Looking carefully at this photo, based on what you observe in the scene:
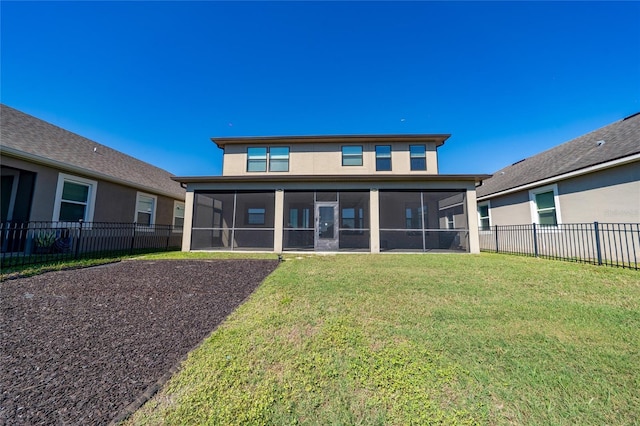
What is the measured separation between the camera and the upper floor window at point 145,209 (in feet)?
39.0

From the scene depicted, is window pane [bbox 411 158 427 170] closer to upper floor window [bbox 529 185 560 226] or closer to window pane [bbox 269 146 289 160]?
upper floor window [bbox 529 185 560 226]

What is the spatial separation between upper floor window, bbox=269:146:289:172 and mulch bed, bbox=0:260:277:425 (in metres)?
8.20

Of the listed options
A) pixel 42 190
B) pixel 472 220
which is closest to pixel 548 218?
pixel 472 220

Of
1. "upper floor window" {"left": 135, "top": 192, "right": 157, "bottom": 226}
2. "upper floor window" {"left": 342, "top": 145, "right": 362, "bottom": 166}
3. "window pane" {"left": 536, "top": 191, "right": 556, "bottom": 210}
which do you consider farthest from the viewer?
"upper floor window" {"left": 342, "top": 145, "right": 362, "bottom": 166}

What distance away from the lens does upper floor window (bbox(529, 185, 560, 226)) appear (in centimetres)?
959

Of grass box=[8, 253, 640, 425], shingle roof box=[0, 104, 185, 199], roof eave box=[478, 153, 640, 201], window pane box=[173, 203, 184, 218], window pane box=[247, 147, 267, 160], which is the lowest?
grass box=[8, 253, 640, 425]

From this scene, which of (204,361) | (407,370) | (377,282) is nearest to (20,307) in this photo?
(204,361)

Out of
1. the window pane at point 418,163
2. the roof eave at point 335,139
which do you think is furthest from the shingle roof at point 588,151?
the roof eave at point 335,139

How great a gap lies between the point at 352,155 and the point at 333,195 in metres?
2.32

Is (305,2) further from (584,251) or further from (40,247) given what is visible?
(584,251)

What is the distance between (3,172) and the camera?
785 centimetres

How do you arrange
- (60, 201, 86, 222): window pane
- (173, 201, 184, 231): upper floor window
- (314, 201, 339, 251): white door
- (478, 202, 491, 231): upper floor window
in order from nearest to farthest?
(60, 201, 86, 222): window pane → (314, 201, 339, 251): white door → (478, 202, 491, 231): upper floor window → (173, 201, 184, 231): upper floor window

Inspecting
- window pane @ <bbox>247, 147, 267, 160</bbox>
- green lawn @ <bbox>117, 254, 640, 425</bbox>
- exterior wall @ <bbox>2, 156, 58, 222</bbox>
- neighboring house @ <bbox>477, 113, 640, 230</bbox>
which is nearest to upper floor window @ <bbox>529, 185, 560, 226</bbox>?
neighboring house @ <bbox>477, 113, 640, 230</bbox>

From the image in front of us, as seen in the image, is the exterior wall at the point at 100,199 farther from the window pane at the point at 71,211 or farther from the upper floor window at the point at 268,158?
the upper floor window at the point at 268,158
